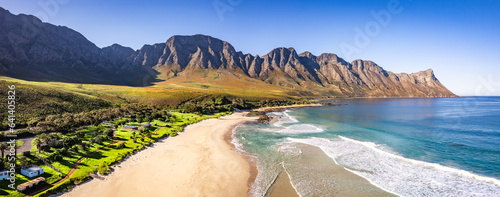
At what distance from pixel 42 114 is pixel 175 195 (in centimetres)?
6653

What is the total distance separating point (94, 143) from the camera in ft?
140

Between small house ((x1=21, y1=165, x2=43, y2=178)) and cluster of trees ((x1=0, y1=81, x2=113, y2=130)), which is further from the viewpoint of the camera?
cluster of trees ((x1=0, y1=81, x2=113, y2=130))

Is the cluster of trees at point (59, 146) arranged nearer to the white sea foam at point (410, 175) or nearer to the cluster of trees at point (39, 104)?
the cluster of trees at point (39, 104)

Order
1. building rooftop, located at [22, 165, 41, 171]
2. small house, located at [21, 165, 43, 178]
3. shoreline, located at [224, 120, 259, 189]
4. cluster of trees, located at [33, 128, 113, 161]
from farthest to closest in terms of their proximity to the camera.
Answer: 1. cluster of trees, located at [33, 128, 113, 161]
2. shoreline, located at [224, 120, 259, 189]
3. building rooftop, located at [22, 165, 41, 171]
4. small house, located at [21, 165, 43, 178]

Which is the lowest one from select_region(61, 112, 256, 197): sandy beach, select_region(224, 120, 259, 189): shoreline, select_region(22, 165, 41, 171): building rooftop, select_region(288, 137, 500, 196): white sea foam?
select_region(61, 112, 256, 197): sandy beach

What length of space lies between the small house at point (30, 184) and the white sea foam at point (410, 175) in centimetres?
4277

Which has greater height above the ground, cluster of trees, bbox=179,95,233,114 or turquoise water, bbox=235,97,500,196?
cluster of trees, bbox=179,95,233,114

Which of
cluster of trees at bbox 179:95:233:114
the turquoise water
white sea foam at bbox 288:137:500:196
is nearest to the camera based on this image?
white sea foam at bbox 288:137:500:196

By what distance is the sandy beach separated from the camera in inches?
1092

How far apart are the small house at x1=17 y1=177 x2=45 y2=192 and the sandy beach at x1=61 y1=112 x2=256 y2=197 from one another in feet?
13.2

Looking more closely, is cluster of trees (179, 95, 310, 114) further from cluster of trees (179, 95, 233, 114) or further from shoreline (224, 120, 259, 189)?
shoreline (224, 120, 259, 189)

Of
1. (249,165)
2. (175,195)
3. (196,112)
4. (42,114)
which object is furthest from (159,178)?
(196,112)

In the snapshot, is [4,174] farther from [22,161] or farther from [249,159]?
[249,159]

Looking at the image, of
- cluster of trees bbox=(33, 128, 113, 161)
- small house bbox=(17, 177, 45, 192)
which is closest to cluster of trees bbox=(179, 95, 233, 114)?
cluster of trees bbox=(33, 128, 113, 161)
